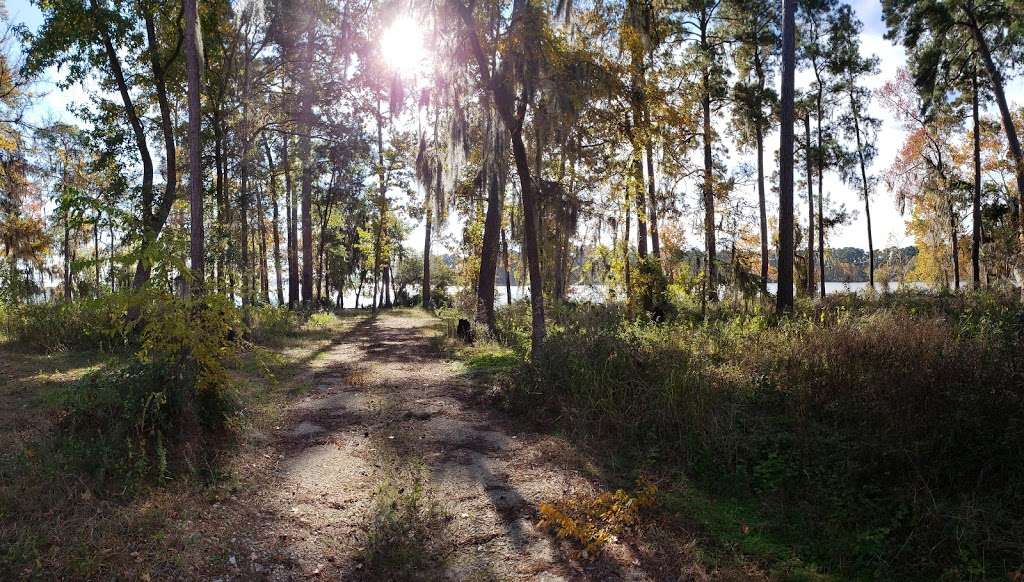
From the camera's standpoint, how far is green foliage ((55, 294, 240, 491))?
4250mm

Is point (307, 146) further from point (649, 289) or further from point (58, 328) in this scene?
point (649, 289)

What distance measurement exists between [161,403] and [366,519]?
223cm

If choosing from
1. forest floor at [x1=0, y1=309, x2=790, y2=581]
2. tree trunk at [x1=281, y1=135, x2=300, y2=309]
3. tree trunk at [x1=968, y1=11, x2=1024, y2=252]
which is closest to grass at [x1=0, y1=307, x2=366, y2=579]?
forest floor at [x1=0, y1=309, x2=790, y2=581]

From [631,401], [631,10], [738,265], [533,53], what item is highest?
[631,10]

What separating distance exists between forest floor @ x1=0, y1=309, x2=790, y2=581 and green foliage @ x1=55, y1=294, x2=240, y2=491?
1.18ft

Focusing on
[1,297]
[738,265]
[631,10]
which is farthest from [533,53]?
[1,297]

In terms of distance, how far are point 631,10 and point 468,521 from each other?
443 inches

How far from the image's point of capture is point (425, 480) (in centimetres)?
494

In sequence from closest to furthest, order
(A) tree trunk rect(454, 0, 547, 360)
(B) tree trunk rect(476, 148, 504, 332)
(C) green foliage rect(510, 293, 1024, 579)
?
(C) green foliage rect(510, 293, 1024, 579) → (A) tree trunk rect(454, 0, 547, 360) → (B) tree trunk rect(476, 148, 504, 332)

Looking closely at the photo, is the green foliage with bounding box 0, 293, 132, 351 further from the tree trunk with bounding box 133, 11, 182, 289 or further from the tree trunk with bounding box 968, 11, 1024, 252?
the tree trunk with bounding box 968, 11, 1024, 252

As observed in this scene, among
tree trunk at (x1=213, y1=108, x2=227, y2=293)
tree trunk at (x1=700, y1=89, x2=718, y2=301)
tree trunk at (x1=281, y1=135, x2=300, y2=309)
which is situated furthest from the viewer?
tree trunk at (x1=281, y1=135, x2=300, y2=309)

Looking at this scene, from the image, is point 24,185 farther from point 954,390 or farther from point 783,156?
point 954,390

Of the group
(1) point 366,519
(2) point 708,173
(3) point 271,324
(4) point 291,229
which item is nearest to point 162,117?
(3) point 271,324

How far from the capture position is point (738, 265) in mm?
14672
